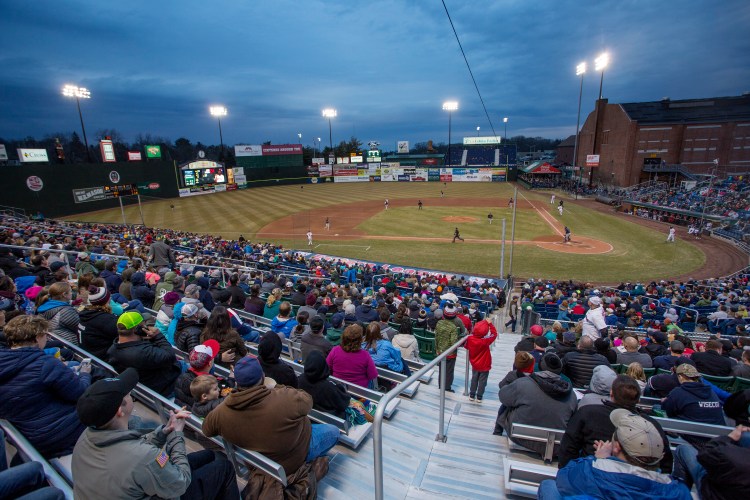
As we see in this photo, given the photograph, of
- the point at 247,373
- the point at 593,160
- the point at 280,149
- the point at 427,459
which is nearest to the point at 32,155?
the point at 280,149

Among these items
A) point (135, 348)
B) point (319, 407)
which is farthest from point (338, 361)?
point (135, 348)

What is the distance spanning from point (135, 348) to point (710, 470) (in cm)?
530

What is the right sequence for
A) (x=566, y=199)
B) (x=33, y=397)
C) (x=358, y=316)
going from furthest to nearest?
(x=566, y=199) < (x=358, y=316) < (x=33, y=397)

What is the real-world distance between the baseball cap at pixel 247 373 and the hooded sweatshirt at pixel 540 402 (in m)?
2.81

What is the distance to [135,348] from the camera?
4.08 metres

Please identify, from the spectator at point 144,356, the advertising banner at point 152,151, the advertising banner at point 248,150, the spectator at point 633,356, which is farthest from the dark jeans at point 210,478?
the advertising banner at point 248,150

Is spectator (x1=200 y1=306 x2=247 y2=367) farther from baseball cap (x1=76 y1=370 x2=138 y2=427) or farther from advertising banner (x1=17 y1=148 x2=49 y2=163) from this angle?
advertising banner (x1=17 y1=148 x2=49 y2=163)

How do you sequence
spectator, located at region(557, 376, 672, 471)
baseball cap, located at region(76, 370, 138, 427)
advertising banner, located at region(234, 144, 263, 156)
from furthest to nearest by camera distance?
1. advertising banner, located at region(234, 144, 263, 156)
2. spectator, located at region(557, 376, 672, 471)
3. baseball cap, located at region(76, 370, 138, 427)

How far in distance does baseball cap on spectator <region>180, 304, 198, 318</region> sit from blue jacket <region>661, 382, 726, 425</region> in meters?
6.31

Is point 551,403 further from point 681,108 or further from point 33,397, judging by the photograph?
point 681,108

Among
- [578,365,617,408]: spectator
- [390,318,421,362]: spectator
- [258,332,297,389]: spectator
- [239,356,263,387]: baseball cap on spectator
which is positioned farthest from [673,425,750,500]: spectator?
[390,318,421,362]: spectator

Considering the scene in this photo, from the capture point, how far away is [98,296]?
4.96 metres

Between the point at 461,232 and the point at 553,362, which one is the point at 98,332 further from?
the point at 461,232

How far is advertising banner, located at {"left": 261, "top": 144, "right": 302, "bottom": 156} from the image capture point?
7925 centimetres
